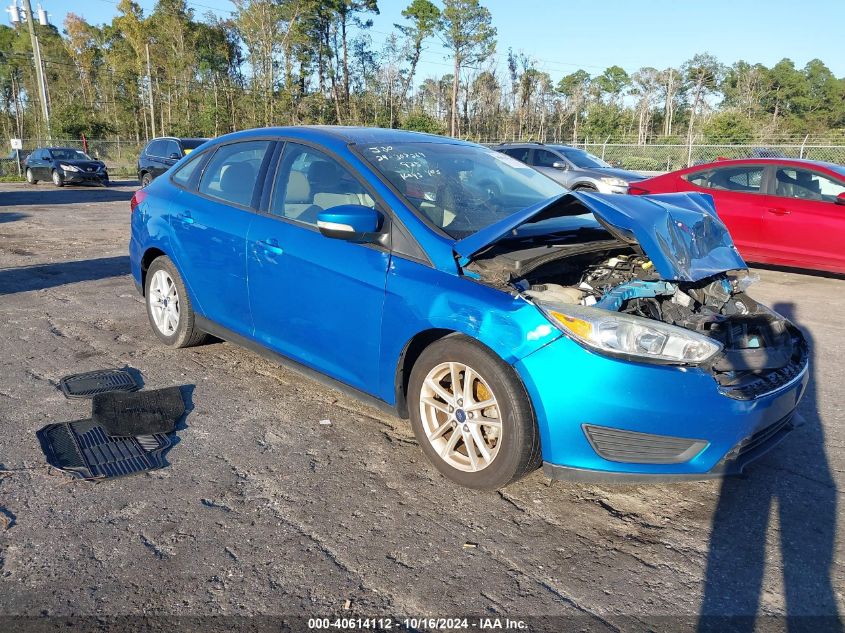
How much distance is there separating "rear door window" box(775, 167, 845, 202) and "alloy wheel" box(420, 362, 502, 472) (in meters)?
6.88

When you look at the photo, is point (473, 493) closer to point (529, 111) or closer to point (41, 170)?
point (41, 170)

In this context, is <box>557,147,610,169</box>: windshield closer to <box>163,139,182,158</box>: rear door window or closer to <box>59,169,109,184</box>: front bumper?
<box>163,139,182,158</box>: rear door window

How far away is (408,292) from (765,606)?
1922 mm

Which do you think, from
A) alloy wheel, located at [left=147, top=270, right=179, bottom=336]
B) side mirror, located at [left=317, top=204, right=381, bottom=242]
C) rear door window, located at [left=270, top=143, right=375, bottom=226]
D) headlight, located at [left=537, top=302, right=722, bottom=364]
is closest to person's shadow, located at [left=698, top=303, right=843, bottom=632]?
headlight, located at [left=537, top=302, right=722, bottom=364]

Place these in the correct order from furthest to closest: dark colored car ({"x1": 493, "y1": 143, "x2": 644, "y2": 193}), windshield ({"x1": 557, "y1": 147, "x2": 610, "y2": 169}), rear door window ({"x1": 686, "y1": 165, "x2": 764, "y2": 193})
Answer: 1. windshield ({"x1": 557, "y1": 147, "x2": 610, "y2": 169})
2. dark colored car ({"x1": 493, "y1": 143, "x2": 644, "y2": 193})
3. rear door window ({"x1": 686, "y1": 165, "x2": 764, "y2": 193})

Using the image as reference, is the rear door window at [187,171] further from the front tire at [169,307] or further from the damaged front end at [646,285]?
the damaged front end at [646,285]

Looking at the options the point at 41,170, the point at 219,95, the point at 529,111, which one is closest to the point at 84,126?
the point at 219,95

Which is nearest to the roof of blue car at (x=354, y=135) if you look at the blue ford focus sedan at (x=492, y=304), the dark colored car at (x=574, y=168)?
the blue ford focus sedan at (x=492, y=304)

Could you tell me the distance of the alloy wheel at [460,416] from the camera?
3.02m

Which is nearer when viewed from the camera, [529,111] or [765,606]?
[765,606]

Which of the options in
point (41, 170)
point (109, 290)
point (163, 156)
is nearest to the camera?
point (109, 290)

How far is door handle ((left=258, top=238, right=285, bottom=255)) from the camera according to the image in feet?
12.6

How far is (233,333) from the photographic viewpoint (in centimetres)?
437

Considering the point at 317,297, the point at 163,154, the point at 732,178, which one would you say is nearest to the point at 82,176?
the point at 163,154
